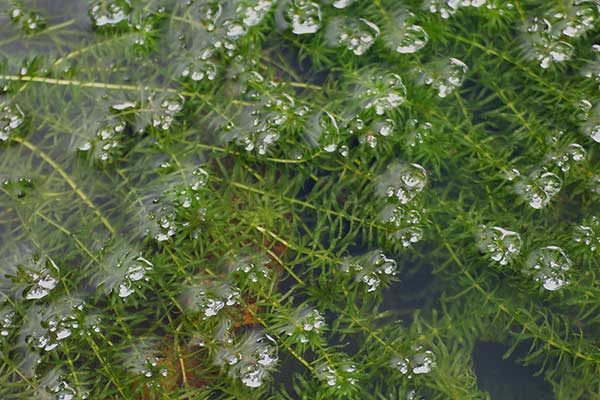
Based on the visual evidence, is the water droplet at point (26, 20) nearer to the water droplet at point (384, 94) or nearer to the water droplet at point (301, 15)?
the water droplet at point (301, 15)

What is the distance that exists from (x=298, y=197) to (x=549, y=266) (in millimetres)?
977

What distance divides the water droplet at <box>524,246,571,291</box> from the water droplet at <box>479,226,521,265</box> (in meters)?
0.08

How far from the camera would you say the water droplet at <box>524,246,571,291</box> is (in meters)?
2.55

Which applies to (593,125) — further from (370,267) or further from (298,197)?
(298,197)

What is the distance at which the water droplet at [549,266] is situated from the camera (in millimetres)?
2551

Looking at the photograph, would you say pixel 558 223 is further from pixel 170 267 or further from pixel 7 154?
pixel 7 154

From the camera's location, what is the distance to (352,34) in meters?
2.66

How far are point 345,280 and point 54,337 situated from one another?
1.04 meters

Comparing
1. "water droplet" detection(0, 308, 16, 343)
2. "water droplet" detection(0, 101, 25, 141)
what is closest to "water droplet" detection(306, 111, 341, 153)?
"water droplet" detection(0, 101, 25, 141)

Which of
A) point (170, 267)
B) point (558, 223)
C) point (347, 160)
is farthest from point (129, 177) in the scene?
point (558, 223)

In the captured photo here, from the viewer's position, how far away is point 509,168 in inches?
103

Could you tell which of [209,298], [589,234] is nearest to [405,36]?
[589,234]

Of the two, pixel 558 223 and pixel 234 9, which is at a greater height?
pixel 234 9

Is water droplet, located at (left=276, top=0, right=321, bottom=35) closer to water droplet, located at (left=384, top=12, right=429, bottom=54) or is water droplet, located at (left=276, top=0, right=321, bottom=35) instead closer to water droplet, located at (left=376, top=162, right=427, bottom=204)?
water droplet, located at (left=384, top=12, right=429, bottom=54)
